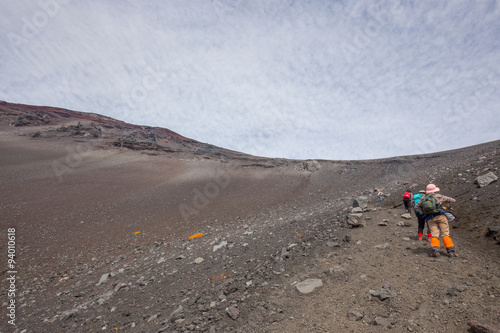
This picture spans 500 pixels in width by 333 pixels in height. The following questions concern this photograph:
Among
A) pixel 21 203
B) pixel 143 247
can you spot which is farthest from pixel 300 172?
pixel 21 203

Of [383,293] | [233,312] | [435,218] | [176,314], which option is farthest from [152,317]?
[435,218]

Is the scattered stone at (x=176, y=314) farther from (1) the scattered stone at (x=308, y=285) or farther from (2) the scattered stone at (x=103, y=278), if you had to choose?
(2) the scattered stone at (x=103, y=278)

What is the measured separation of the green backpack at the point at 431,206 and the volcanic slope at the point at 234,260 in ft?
2.79

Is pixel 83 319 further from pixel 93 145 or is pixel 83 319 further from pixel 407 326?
pixel 93 145

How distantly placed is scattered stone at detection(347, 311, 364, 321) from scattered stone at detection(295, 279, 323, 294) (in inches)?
36.0

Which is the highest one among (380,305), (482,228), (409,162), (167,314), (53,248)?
(409,162)

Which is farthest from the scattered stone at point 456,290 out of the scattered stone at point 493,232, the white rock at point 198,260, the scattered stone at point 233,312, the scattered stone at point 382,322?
the white rock at point 198,260

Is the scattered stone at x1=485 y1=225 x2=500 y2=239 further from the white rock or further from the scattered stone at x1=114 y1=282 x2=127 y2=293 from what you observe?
the scattered stone at x1=114 y1=282 x2=127 y2=293

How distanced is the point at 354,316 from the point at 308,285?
1.16m

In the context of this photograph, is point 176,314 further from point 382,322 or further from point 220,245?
point 220,245

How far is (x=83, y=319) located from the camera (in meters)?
5.69

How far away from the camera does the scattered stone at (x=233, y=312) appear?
3.96m

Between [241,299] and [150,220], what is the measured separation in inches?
436

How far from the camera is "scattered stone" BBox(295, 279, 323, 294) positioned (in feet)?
14.2
